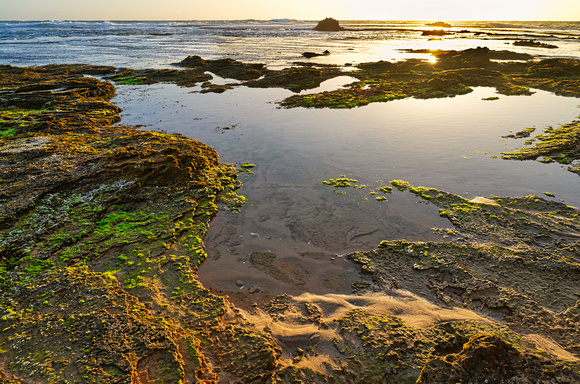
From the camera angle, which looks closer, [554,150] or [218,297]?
[218,297]

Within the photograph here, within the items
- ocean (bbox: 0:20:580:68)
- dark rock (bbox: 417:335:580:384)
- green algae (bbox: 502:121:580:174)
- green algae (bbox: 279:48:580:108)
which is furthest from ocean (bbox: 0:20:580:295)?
ocean (bbox: 0:20:580:68)

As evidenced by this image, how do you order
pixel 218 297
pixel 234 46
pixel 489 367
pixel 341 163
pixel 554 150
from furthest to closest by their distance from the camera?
pixel 234 46
pixel 554 150
pixel 341 163
pixel 218 297
pixel 489 367

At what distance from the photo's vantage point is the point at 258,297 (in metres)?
5.52

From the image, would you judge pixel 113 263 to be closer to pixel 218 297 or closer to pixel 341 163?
pixel 218 297

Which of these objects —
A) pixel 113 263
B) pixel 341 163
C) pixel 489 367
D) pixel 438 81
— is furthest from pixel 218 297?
pixel 438 81

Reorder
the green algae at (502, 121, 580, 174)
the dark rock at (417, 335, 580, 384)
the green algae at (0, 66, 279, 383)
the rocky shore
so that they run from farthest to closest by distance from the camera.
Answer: the green algae at (502, 121, 580, 174)
the green algae at (0, 66, 279, 383)
the rocky shore
the dark rock at (417, 335, 580, 384)

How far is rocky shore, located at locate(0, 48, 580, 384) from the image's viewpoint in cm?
410

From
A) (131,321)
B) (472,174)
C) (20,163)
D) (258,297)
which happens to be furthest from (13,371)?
(472,174)

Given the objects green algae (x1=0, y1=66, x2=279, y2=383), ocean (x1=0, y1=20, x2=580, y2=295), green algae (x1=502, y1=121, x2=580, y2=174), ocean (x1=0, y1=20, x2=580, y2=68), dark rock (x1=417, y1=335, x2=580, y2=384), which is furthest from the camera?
ocean (x1=0, y1=20, x2=580, y2=68)

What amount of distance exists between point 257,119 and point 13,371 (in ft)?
42.3

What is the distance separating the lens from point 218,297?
17.7 feet

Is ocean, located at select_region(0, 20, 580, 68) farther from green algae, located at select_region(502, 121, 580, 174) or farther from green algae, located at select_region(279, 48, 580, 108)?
green algae, located at select_region(502, 121, 580, 174)

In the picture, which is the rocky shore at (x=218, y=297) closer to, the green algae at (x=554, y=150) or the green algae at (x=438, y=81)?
the green algae at (x=554, y=150)

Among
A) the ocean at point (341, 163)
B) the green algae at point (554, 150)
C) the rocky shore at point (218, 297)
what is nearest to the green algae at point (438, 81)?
the ocean at point (341, 163)
